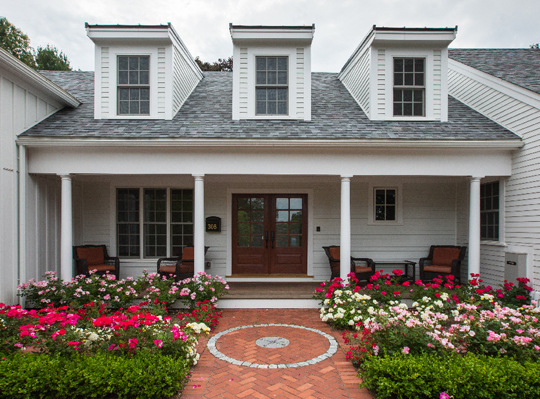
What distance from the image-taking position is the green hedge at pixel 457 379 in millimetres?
3168

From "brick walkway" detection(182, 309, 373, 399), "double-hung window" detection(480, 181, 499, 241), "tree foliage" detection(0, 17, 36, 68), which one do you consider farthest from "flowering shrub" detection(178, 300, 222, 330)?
"tree foliage" detection(0, 17, 36, 68)

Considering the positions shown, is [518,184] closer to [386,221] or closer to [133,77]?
[386,221]

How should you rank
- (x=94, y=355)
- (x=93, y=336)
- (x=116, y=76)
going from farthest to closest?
(x=116, y=76) → (x=93, y=336) → (x=94, y=355)

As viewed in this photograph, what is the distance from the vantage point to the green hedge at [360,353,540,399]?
317cm

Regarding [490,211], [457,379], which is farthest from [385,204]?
[457,379]

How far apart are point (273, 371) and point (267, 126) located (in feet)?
15.3

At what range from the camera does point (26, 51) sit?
68.8 ft

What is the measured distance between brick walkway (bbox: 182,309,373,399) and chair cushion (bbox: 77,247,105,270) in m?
3.86

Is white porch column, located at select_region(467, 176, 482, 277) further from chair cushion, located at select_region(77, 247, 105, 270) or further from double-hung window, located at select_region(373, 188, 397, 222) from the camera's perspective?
chair cushion, located at select_region(77, 247, 105, 270)

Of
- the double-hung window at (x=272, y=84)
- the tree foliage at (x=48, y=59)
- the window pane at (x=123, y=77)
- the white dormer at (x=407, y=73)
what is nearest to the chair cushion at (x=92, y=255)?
the window pane at (x=123, y=77)

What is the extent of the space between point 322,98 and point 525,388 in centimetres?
686

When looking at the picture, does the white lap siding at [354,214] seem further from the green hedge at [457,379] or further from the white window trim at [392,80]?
the green hedge at [457,379]

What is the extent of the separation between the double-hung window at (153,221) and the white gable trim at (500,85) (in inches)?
282

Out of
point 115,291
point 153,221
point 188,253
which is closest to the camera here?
point 115,291
